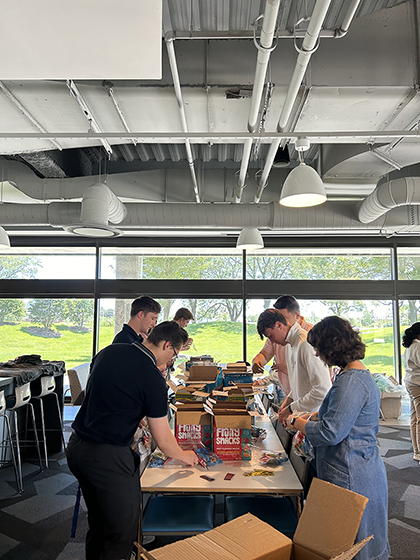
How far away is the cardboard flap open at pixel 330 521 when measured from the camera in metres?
1.52

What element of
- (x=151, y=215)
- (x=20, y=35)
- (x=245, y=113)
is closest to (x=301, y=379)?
(x=245, y=113)

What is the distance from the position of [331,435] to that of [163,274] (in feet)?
22.1

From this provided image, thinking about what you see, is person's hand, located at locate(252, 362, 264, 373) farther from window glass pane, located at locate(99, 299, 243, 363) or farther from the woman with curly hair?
window glass pane, located at locate(99, 299, 243, 363)

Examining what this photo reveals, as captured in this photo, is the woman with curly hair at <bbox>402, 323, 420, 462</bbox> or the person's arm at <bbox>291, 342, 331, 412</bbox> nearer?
the person's arm at <bbox>291, 342, 331, 412</bbox>

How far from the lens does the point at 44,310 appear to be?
8.59m

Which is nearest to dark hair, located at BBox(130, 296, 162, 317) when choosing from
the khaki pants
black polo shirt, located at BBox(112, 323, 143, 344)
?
black polo shirt, located at BBox(112, 323, 143, 344)

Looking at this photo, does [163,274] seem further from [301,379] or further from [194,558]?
[194,558]

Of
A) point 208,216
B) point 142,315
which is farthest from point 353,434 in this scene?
point 208,216

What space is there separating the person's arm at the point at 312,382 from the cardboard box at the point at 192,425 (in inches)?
26.7

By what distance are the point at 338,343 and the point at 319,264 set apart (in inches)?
259

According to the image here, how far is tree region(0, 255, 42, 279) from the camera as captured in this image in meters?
8.55

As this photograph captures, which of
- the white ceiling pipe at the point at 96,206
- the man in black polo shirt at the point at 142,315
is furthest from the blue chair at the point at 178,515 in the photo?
the white ceiling pipe at the point at 96,206

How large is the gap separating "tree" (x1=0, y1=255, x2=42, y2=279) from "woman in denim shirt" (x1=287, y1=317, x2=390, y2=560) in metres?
7.71

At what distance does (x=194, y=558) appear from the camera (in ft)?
4.62
